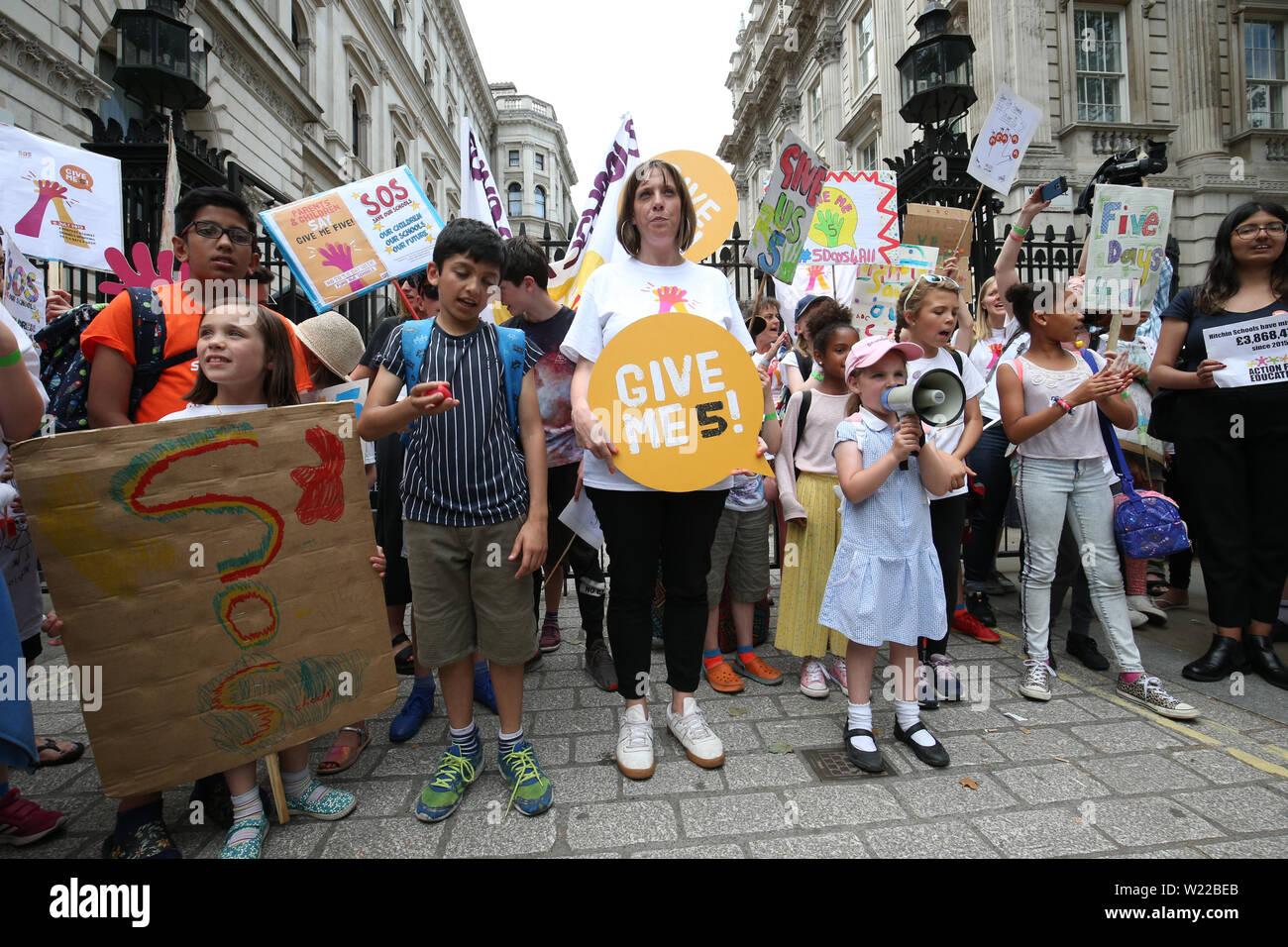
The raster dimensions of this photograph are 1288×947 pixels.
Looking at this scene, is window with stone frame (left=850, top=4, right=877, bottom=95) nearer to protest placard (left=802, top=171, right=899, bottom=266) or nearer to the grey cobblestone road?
protest placard (left=802, top=171, right=899, bottom=266)

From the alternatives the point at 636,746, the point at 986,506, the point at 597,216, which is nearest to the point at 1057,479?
the point at 986,506

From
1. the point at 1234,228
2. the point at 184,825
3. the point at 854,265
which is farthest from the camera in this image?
the point at 854,265

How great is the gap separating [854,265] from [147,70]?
7.03m

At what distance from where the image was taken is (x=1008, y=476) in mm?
4324

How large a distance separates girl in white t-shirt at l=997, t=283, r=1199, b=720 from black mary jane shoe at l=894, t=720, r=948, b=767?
0.93 meters

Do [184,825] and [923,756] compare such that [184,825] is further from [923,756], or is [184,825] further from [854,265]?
[854,265]

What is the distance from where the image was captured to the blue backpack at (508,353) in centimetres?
238

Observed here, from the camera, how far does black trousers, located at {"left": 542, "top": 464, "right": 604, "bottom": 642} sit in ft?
11.4

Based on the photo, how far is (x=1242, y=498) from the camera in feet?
11.6

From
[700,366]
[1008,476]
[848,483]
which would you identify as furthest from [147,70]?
[1008,476]

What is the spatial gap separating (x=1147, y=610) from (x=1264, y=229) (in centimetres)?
242

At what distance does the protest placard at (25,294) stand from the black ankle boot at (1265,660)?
6.32 meters

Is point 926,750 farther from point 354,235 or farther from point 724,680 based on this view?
point 354,235

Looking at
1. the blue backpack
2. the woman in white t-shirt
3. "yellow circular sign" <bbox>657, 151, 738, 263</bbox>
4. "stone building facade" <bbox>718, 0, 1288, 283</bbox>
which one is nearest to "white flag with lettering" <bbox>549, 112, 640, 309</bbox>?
"yellow circular sign" <bbox>657, 151, 738, 263</bbox>
